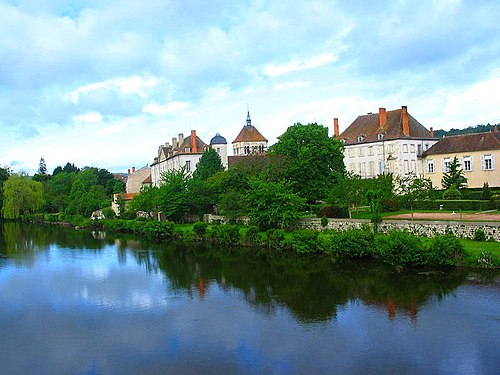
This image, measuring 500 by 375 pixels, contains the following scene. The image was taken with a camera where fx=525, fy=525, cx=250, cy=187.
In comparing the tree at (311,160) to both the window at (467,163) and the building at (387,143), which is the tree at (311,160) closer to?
the building at (387,143)

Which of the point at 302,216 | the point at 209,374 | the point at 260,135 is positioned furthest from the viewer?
the point at 260,135

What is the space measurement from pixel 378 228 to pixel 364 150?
68.1 feet

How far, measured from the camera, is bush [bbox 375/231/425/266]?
2089 cm

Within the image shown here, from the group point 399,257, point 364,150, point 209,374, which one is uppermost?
point 364,150

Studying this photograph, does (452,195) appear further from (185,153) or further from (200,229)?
(185,153)

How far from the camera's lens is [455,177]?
3734cm

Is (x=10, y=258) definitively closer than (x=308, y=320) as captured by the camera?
No

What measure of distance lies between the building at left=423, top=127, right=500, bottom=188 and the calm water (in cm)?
1867

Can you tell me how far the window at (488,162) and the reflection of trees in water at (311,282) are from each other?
61.0 feet

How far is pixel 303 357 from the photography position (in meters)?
12.8

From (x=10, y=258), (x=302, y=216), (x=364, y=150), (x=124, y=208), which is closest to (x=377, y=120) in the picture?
(x=364, y=150)

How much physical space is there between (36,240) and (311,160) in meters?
23.1

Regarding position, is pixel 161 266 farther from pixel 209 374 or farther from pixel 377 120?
pixel 377 120

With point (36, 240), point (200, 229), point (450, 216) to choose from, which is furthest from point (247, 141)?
point (450, 216)
